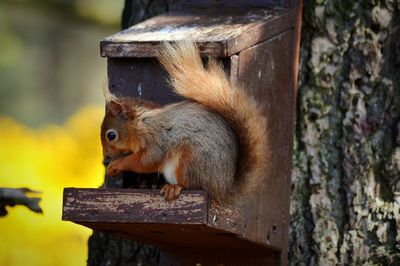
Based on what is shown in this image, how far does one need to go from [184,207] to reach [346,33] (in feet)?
4.27

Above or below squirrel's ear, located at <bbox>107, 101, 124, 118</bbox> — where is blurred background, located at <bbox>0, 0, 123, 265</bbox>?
above

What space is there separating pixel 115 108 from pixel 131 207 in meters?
0.44

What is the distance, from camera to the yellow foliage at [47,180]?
5742 mm

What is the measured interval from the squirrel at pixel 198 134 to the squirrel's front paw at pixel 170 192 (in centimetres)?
7

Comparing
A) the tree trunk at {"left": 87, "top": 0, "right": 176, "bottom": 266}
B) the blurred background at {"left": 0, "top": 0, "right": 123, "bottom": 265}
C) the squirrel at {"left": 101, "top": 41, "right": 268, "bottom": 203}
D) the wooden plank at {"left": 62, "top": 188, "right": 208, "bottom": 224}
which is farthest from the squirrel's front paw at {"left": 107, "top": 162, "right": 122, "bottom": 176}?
the blurred background at {"left": 0, "top": 0, "right": 123, "bottom": 265}

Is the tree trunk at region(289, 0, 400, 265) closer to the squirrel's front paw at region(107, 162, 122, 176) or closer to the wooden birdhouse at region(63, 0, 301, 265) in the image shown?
the wooden birdhouse at region(63, 0, 301, 265)

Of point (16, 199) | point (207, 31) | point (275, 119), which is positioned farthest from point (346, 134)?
point (16, 199)

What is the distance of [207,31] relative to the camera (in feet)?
12.6

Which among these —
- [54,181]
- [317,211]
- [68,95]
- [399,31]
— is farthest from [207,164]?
[68,95]

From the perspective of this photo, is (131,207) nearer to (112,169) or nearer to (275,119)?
(112,169)

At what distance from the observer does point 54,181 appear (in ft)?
19.1

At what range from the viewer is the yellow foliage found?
574 centimetres

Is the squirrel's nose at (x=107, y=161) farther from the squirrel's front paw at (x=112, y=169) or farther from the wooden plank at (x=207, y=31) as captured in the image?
the wooden plank at (x=207, y=31)

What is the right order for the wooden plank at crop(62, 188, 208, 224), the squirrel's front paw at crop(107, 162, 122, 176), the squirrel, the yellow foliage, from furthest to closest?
the yellow foliage → the squirrel's front paw at crop(107, 162, 122, 176) → the squirrel → the wooden plank at crop(62, 188, 208, 224)
